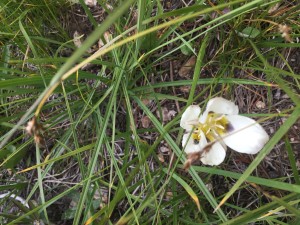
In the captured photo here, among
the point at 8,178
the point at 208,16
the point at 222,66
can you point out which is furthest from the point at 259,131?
the point at 8,178

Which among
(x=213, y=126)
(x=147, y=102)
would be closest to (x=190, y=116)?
(x=213, y=126)

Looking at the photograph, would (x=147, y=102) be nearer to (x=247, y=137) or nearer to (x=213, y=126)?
(x=213, y=126)

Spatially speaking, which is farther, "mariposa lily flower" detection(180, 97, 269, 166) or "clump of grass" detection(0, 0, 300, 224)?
"clump of grass" detection(0, 0, 300, 224)

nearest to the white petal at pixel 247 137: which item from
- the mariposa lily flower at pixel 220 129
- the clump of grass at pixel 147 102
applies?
the mariposa lily flower at pixel 220 129

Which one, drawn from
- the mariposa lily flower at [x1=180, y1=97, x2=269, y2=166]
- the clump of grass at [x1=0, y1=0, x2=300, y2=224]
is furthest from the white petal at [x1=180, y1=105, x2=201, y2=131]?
the clump of grass at [x1=0, y1=0, x2=300, y2=224]

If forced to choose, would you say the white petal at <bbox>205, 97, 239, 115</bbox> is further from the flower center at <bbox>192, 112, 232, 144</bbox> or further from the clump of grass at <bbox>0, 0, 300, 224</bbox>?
the clump of grass at <bbox>0, 0, 300, 224</bbox>

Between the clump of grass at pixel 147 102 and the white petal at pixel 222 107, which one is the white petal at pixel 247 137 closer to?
the white petal at pixel 222 107

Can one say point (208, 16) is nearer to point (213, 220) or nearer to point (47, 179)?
point (213, 220)
